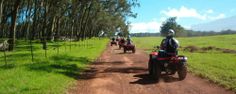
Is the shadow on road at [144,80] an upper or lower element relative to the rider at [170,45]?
lower

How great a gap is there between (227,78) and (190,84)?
227 cm

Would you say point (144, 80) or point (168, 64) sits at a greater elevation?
point (168, 64)

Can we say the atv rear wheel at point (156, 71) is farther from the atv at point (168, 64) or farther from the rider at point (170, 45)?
the rider at point (170, 45)

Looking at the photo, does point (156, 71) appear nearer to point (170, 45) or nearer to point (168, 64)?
point (168, 64)

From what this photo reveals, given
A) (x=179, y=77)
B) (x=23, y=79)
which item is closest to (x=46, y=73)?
(x=23, y=79)

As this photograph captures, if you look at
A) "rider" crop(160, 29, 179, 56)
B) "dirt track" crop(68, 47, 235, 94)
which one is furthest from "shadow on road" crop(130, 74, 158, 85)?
"rider" crop(160, 29, 179, 56)

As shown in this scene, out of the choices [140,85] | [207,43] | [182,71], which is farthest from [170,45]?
[207,43]

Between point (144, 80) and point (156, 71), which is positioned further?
point (156, 71)

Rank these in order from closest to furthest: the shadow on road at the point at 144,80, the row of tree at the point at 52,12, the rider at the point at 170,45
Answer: the shadow on road at the point at 144,80 < the rider at the point at 170,45 < the row of tree at the point at 52,12

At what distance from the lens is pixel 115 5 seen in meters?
69.2

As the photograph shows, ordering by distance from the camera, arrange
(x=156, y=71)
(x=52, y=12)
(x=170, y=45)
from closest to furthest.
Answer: (x=156, y=71) < (x=170, y=45) < (x=52, y=12)

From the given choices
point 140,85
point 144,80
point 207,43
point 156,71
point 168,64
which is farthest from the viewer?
point 207,43

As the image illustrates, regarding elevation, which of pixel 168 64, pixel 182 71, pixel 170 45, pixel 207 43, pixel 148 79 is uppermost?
pixel 170 45

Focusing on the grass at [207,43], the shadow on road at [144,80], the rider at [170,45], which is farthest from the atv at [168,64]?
the grass at [207,43]
